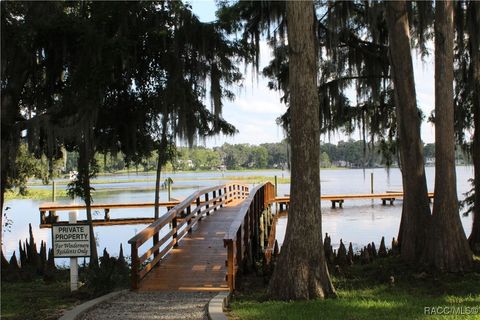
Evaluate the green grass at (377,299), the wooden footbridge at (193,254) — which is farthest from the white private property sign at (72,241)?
the green grass at (377,299)

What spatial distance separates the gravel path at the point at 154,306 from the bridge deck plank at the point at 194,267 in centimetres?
35

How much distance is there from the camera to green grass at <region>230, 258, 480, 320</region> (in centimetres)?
635

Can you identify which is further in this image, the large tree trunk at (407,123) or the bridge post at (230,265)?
the large tree trunk at (407,123)

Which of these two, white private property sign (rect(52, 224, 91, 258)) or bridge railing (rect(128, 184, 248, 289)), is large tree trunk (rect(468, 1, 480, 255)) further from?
white private property sign (rect(52, 224, 91, 258))

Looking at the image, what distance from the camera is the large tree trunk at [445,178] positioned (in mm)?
9422

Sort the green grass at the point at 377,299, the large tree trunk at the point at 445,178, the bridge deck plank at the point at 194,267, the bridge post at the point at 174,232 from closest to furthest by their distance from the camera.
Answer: the green grass at the point at 377,299
the bridge deck plank at the point at 194,267
the large tree trunk at the point at 445,178
the bridge post at the point at 174,232

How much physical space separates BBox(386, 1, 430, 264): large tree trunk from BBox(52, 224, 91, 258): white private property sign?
20.2ft

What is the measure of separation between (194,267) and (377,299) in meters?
3.09

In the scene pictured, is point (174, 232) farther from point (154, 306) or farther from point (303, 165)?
point (303, 165)

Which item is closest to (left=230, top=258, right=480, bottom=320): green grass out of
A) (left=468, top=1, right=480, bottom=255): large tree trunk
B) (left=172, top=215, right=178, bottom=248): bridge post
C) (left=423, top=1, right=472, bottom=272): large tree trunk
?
(left=423, top=1, right=472, bottom=272): large tree trunk

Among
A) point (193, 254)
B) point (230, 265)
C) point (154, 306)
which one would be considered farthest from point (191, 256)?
point (154, 306)

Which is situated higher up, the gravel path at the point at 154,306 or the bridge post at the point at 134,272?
the bridge post at the point at 134,272

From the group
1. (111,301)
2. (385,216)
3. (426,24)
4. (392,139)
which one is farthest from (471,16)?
(385,216)

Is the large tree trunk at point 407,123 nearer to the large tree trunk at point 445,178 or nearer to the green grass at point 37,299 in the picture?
the large tree trunk at point 445,178
